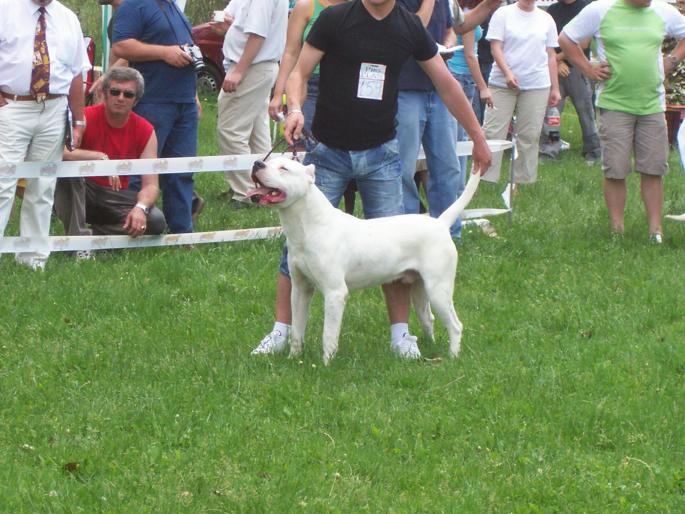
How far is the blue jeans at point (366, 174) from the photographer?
6234mm

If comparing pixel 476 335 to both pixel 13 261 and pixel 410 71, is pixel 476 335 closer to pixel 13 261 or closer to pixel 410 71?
pixel 410 71

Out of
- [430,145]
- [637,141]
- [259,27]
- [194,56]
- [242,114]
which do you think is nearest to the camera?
[430,145]

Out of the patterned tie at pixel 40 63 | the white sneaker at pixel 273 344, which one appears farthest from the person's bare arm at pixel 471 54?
the white sneaker at pixel 273 344

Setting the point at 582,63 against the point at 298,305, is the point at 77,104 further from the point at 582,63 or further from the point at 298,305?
the point at 582,63

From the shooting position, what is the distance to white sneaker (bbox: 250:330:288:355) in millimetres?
6391

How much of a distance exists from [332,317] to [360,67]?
4.23ft

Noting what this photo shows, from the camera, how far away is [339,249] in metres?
5.94

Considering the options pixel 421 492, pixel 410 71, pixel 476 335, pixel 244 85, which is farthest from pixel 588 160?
pixel 421 492

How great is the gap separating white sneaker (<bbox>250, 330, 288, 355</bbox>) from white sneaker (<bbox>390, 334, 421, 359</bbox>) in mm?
612

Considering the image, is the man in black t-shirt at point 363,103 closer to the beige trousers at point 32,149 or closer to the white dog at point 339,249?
the white dog at point 339,249

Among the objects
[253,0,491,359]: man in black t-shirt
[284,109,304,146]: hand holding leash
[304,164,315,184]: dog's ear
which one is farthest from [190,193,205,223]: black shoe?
[304,164,315,184]: dog's ear

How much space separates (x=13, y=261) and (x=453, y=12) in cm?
371

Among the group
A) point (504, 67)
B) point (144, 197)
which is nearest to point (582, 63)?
point (504, 67)

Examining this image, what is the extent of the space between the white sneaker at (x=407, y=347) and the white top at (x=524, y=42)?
5616 millimetres
